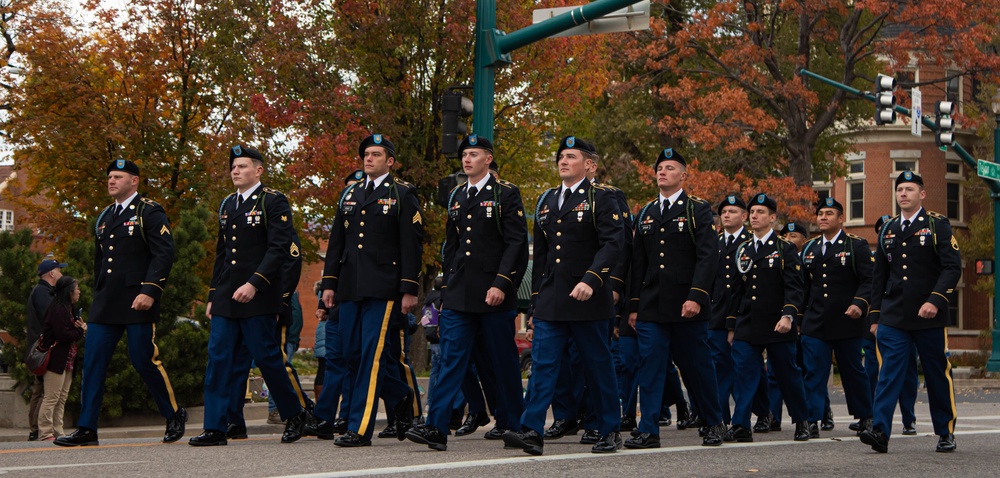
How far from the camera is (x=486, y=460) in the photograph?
28.5 ft

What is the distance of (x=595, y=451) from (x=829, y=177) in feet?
Answer: 113

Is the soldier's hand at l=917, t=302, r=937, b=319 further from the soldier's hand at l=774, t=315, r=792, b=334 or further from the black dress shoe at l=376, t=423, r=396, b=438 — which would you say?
the black dress shoe at l=376, t=423, r=396, b=438

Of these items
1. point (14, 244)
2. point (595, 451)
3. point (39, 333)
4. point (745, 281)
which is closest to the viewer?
point (595, 451)

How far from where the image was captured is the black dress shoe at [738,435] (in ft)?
36.8

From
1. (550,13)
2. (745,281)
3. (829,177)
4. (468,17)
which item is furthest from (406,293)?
(829,177)

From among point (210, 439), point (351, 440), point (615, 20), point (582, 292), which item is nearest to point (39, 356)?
point (210, 439)

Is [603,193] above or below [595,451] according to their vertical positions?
above

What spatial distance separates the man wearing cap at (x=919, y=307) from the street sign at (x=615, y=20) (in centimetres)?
587

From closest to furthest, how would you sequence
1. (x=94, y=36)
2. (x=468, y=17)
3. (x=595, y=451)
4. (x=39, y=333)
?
(x=595, y=451) → (x=39, y=333) → (x=468, y=17) → (x=94, y=36)

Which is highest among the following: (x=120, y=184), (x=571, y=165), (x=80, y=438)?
(x=571, y=165)

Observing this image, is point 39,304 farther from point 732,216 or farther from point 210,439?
point 732,216

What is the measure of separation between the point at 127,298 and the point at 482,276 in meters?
2.72

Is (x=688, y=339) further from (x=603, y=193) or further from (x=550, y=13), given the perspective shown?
(x=550, y=13)

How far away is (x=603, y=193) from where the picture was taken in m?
9.81
